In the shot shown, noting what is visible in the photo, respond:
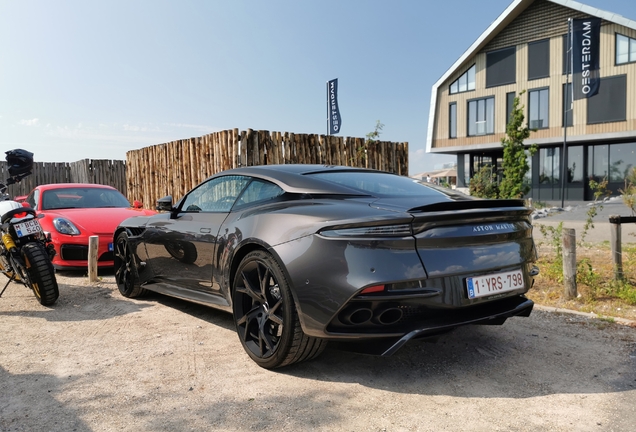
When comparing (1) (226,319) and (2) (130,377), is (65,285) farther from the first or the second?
(2) (130,377)

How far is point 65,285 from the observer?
6605mm

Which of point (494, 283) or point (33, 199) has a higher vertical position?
point (33, 199)

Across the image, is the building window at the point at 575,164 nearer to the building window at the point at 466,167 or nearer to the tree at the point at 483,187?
the building window at the point at 466,167

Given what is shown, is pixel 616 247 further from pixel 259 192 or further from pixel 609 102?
pixel 609 102

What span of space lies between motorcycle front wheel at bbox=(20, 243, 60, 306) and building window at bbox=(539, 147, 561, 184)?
1105 inches

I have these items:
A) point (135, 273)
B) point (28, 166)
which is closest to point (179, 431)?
point (135, 273)

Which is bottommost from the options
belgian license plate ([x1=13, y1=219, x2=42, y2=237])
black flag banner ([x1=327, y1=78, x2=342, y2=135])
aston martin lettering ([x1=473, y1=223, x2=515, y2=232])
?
belgian license plate ([x1=13, y1=219, x2=42, y2=237])

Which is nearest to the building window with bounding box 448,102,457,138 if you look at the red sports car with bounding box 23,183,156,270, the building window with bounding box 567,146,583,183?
the building window with bounding box 567,146,583,183

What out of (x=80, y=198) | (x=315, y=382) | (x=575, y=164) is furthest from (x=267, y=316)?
(x=575, y=164)

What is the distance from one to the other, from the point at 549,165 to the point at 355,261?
29.0 meters

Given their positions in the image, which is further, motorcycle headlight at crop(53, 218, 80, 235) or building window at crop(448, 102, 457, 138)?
building window at crop(448, 102, 457, 138)

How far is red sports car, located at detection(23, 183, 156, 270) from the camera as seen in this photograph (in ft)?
23.5

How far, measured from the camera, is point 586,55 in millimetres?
24266

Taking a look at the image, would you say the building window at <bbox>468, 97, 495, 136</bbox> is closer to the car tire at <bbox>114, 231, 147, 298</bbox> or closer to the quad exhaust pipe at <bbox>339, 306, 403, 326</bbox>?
the car tire at <bbox>114, 231, 147, 298</bbox>
